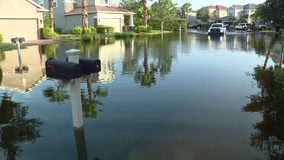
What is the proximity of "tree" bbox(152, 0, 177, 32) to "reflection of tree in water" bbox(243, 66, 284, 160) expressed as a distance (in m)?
40.3

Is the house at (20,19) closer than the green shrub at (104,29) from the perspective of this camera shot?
Yes

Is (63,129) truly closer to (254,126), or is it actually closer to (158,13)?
(254,126)

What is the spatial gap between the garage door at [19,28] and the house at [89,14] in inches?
357

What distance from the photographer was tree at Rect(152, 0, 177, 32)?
1897 inches

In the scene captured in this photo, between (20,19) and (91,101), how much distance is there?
81.5 feet

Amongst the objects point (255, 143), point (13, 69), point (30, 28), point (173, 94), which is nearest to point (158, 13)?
point (30, 28)

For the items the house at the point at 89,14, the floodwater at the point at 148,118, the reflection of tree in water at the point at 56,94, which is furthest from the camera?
the house at the point at 89,14

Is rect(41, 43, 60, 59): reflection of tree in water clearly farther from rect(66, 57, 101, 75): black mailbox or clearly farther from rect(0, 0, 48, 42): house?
rect(66, 57, 101, 75): black mailbox

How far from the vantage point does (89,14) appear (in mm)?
38062

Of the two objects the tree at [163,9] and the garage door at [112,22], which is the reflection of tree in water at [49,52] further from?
the tree at [163,9]

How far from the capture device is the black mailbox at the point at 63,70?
4.41 metres

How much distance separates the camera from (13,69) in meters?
12.0

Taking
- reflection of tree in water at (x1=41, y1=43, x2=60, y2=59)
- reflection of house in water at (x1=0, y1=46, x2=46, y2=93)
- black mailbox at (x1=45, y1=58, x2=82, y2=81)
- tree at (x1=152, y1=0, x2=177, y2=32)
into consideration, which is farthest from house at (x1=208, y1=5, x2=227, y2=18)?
black mailbox at (x1=45, y1=58, x2=82, y2=81)

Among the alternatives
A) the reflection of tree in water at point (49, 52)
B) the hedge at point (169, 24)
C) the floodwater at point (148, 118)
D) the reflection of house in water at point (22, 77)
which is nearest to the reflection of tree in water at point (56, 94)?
the floodwater at point (148, 118)
